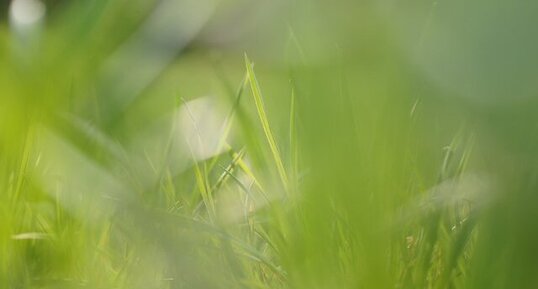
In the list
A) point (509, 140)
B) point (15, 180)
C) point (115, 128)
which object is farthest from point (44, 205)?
point (509, 140)

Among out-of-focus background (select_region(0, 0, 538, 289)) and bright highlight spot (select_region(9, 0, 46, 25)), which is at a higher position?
bright highlight spot (select_region(9, 0, 46, 25))

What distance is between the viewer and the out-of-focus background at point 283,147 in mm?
296

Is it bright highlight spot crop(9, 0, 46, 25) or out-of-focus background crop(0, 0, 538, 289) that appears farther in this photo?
bright highlight spot crop(9, 0, 46, 25)

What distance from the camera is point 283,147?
0.47m

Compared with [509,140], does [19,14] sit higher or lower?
higher

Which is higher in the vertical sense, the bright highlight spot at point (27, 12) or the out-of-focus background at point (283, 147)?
the bright highlight spot at point (27, 12)

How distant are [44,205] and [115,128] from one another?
0.13 m

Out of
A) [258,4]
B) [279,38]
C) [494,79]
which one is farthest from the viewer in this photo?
[258,4]

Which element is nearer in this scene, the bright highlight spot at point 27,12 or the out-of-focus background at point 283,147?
the out-of-focus background at point 283,147

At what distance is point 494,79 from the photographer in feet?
0.92

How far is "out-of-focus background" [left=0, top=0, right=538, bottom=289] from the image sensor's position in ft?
0.97

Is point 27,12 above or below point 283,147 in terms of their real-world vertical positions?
above

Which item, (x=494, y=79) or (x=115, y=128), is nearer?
(x=494, y=79)

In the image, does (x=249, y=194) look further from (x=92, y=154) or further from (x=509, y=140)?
(x=509, y=140)
